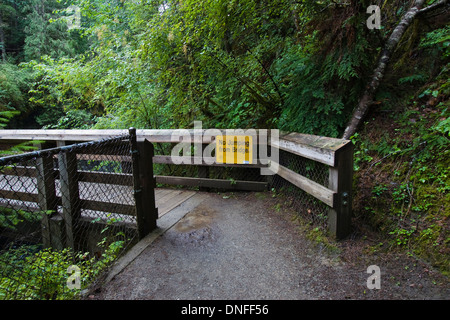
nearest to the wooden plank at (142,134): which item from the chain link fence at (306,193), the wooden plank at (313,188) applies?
the chain link fence at (306,193)

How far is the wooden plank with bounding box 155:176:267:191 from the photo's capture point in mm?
4776

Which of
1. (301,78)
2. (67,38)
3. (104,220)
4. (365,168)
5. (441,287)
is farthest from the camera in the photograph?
(67,38)

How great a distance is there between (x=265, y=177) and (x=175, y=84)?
3182 mm

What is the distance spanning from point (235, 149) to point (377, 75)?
248 centimetres

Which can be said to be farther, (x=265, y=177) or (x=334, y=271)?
(x=265, y=177)

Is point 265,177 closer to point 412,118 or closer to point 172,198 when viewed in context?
point 172,198

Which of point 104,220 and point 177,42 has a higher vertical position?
point 177,42

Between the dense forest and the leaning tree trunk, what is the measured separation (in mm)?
14

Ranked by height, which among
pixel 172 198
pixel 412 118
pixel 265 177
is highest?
pixel 412 118

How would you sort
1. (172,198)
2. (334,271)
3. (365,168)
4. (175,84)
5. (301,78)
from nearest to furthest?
(334,271)
(365,168)
(301,78)
(172,198)
(175,84)

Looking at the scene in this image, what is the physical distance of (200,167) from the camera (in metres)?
5.15

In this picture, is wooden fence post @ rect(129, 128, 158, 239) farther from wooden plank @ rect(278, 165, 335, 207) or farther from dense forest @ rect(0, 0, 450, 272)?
wooden plank @ rect(278, 165, 335, 207)

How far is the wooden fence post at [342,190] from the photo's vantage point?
8.60 feet
